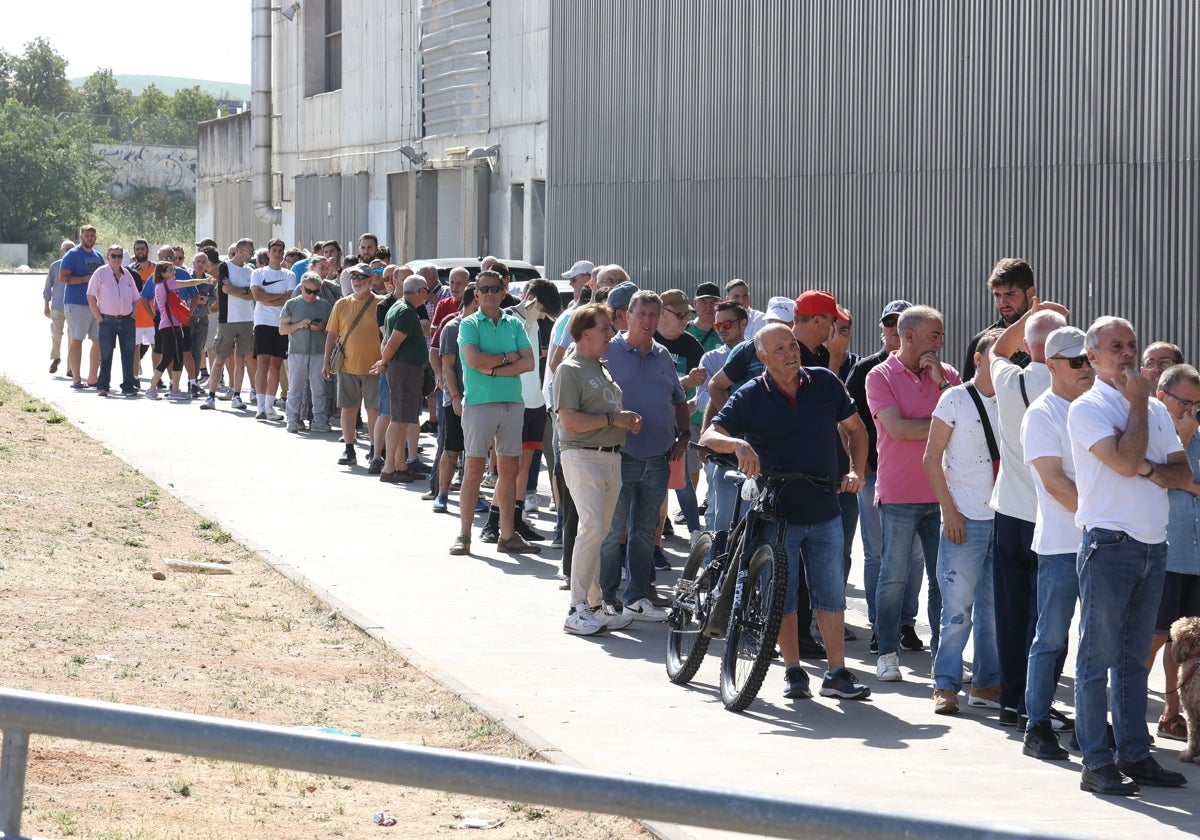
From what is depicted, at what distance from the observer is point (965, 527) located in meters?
8.34

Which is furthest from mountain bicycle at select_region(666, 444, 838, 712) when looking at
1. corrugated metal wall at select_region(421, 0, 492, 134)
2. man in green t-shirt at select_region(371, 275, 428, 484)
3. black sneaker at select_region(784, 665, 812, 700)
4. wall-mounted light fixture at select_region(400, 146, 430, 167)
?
wall-mounted light fixture at select_region(400, 146, 430, 167)

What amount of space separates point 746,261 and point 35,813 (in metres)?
14.8

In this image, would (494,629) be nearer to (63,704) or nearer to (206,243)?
(63,704)

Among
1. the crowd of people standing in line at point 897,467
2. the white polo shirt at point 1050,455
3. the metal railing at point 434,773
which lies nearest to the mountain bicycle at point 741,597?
the crowd of people standing in line at point 897,467

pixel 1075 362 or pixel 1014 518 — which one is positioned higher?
pixel 1075 362

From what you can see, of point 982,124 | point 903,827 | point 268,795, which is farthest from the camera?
point 982,124

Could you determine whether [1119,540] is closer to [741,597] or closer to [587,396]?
[741,597]

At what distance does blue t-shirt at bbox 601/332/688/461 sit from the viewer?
10.3m

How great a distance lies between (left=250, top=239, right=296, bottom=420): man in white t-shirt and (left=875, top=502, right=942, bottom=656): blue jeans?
1328 centimetres

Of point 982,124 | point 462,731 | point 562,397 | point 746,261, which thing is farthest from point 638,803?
point 746,261

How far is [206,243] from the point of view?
2261 centimetres

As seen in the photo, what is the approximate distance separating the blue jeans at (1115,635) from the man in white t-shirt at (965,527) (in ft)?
4.03

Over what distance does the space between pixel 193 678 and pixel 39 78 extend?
15326 centimetres

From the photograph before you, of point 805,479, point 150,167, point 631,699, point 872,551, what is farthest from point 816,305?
point 150,167
